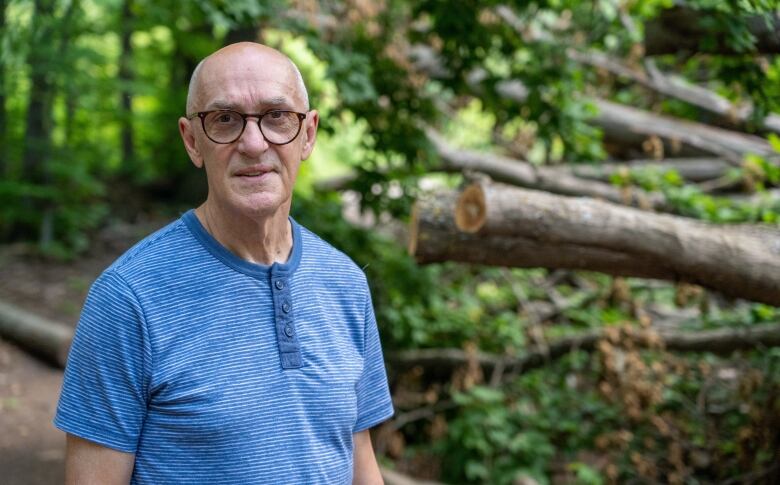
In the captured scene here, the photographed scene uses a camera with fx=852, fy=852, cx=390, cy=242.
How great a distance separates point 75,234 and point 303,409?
328 inches

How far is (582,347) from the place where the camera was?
6.20m

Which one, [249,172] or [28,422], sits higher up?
[249,172]

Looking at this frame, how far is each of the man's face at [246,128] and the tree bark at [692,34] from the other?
2.45 m

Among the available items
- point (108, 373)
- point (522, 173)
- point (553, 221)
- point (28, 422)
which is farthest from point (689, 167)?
point (108, 373)

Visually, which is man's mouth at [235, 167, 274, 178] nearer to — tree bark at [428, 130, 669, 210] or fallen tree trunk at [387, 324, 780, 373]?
fallen tree trunk at [387, 324, 780, 373]

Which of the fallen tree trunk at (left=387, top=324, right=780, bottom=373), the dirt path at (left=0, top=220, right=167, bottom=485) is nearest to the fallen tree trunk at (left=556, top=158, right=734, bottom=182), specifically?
the fallen tree trunk at (left=387, top=324, right=780, bottom=373)

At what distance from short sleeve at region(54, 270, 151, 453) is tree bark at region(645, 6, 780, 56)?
9.70 feet

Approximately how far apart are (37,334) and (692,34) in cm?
550

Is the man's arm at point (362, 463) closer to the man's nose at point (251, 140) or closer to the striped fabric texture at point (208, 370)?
the striped fabric texture at point (208, 370)

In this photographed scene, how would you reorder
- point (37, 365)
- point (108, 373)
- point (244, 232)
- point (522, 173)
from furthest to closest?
point (522, 173) → point (37, 365) → point (244, 232) → point (108, 373)

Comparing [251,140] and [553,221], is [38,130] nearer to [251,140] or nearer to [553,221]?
[553,221]

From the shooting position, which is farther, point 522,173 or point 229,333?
point 522,173

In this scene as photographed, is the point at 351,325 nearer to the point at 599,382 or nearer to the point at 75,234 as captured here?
the point at 599,382

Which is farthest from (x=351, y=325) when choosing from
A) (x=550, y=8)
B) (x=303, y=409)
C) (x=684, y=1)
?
(x=550, y=8)
